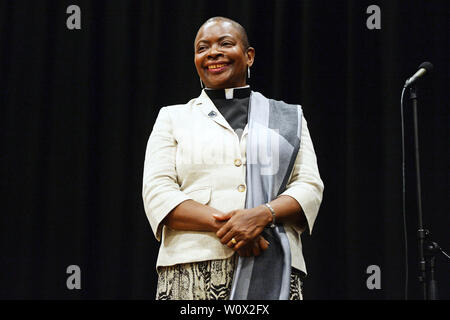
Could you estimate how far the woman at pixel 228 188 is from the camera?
1646 millimetres

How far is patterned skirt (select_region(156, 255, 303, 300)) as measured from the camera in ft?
5.38

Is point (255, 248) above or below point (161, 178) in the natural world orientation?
below

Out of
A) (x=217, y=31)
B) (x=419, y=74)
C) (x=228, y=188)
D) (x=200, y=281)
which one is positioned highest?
(x=217, y=31)

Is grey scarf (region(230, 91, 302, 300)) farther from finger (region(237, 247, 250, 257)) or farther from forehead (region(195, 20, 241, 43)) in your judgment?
forehead (region(195, 20, 241, 43))

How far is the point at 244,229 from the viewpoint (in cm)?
161

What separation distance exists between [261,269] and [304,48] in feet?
4.71

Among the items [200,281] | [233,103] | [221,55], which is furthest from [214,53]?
[200,281]

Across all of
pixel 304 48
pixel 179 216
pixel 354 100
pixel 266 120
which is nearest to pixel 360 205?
pixel 354 100

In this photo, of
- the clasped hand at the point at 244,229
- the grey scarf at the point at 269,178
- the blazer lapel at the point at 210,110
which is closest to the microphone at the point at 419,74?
the grey scarf at the point at 269,178

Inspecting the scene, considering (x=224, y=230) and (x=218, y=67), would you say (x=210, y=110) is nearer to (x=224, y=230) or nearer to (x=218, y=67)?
(x=218, y=67)

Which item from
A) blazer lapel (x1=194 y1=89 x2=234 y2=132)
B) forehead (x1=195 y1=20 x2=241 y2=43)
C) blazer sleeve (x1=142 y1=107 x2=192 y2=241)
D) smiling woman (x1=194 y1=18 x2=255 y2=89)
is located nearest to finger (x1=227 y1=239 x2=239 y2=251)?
blazer sleeve (x1=142 y1=107 x2=192 y2=241)

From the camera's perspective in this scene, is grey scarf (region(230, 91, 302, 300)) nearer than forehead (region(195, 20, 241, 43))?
Yes

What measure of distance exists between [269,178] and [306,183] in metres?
0.11

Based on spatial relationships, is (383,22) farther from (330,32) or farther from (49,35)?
(49,35)
